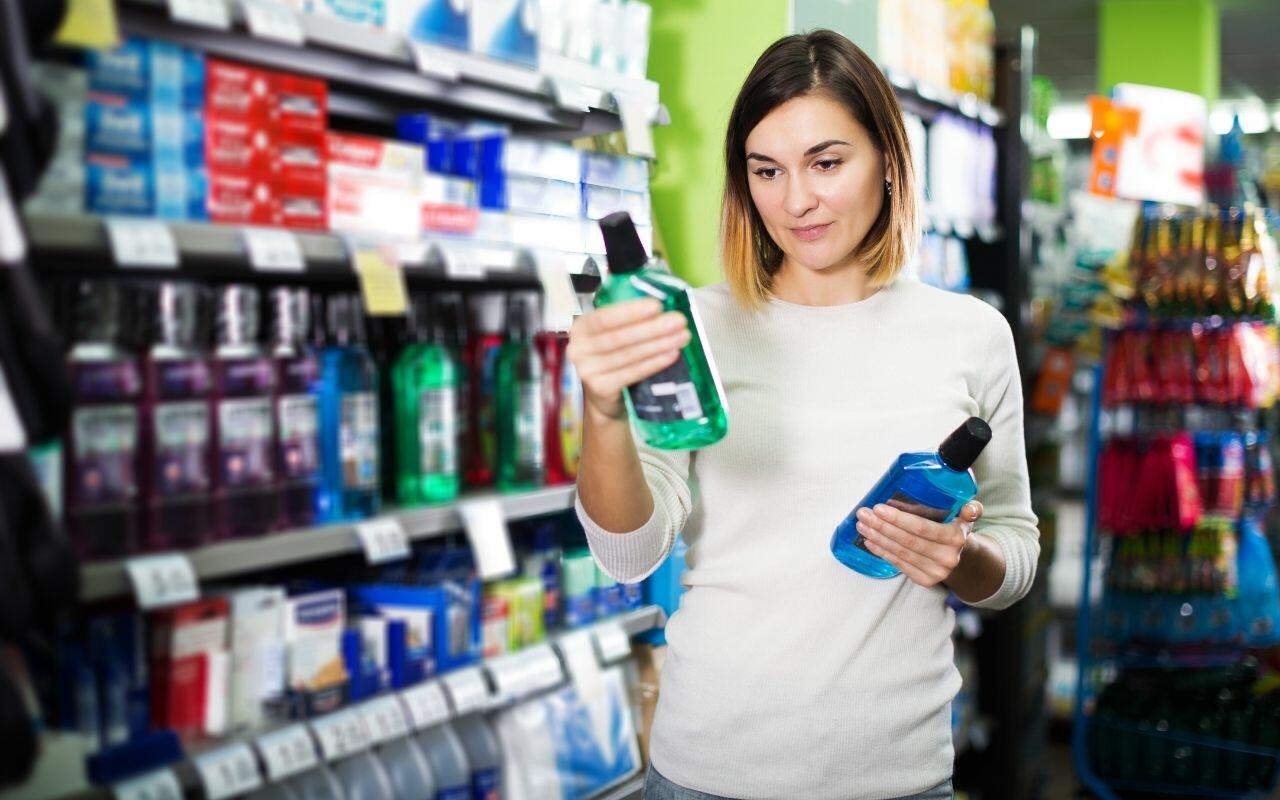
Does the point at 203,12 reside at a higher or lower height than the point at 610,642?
higher

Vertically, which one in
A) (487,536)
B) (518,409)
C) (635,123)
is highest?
(635,123)

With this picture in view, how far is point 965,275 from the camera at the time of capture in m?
4.36

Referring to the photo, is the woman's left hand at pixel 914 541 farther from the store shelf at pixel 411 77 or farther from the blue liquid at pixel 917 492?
the store shelf at pixel 411 77

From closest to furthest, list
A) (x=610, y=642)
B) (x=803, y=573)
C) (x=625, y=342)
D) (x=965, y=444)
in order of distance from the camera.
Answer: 1. (x=625, y=342)
2. (x=965, y=444)
3. (x=803, y=573)
4. (x=610, y=642)

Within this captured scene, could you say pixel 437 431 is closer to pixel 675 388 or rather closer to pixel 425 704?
pixel 425 704

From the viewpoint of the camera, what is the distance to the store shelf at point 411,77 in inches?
77.7

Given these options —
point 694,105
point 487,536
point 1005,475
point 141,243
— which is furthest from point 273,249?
point 694,105

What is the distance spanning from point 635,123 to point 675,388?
143cm

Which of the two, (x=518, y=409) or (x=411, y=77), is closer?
(x=411, y=77)

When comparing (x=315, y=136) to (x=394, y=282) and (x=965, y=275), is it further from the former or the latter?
(x=965, y=275)

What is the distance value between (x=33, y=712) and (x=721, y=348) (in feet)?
3.34

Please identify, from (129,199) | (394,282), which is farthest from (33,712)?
(394,282)

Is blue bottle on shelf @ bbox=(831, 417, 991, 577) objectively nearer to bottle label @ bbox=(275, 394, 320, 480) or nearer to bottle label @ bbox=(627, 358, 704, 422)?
bottle label @ bbox=(627, 358, 704, 422)

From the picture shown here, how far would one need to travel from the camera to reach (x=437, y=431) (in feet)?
7.75
